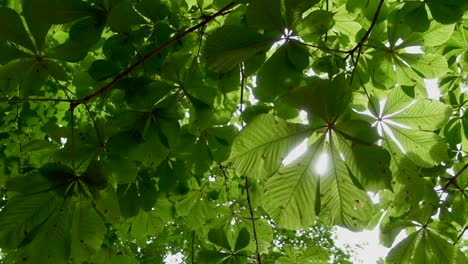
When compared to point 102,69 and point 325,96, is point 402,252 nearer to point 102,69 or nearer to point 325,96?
point 325,96

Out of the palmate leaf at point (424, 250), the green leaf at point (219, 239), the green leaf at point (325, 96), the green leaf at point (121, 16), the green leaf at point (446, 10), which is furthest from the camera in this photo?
the green leaf at point (219, 239)

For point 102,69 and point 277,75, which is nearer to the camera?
point 277,75

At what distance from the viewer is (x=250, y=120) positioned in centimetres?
128

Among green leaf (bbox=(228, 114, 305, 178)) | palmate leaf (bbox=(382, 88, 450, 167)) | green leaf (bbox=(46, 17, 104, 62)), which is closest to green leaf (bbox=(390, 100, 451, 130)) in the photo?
palmate leaf (bbox=(382, 88, 450, 167))

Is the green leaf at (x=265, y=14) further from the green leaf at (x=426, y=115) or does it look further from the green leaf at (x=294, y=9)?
the green leaf at (x=426, y=115)

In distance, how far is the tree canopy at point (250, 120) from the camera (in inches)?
42.8

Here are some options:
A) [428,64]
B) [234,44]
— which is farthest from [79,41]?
[428,64]

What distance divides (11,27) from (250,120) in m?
0.70

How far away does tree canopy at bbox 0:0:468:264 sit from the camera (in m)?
1.09

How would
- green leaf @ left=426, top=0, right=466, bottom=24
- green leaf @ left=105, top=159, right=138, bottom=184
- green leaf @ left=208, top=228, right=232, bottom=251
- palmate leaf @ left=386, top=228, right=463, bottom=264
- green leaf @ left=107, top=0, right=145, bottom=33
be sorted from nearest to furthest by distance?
green leaf @ left=107, top=0, right=145, bottom=33, green leaf @ left=426, top=0, right=466, bottom=24, green leaf @ left=105, top=159, right=138, bottom=184, palmate leaf @ left=386, top=228, right=463, bottom=264, green leaf @ left=208, top=228, right=232, bottom=251

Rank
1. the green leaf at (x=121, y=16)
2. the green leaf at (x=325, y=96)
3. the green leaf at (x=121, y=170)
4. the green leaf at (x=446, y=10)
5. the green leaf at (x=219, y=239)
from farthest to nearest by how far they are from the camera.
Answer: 1. the green leaf at (x=219, y=239)
2. the green leaf at (x=121, y=170)
3. the green leaf at (x=446, y=10)
4. the green leaf at (x=121, y=16)
5. the green leaf at (x=325, y=96)

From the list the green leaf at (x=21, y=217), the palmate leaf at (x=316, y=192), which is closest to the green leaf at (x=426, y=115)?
the palmate leaf at (x=316, y=192)

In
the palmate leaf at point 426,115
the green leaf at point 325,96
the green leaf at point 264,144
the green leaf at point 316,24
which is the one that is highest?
the green leaf at point 316,24

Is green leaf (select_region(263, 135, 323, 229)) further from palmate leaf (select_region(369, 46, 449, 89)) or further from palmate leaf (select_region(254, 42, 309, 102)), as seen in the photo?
palmate leaf (select_region(369, 46, 449, 89))
